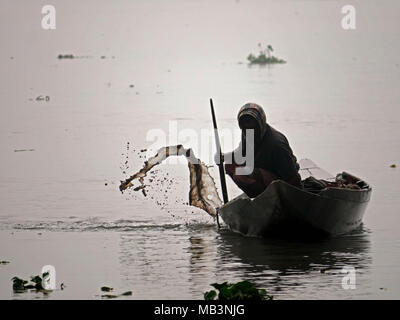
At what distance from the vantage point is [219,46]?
72125 millimetres

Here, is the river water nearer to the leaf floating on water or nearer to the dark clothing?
the leaf floating on water

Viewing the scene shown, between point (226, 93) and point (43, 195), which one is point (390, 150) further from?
point (226, 93)

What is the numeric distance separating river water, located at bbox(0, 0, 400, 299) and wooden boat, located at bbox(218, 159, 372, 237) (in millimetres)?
188

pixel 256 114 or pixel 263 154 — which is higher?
pixel 256 114

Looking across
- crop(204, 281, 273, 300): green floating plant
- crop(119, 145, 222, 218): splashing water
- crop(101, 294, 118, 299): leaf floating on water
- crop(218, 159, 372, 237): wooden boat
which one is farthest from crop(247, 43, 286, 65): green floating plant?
crop(204, 281, 273, 300): green floating plant

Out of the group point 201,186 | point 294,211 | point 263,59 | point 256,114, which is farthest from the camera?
point 263,59

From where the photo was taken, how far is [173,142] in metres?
24.6

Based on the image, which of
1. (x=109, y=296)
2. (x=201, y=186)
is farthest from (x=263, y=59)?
(x=109, y=296)

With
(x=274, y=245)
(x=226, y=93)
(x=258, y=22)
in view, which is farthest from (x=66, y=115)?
(x=258, y=22)

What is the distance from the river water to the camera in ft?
43.3

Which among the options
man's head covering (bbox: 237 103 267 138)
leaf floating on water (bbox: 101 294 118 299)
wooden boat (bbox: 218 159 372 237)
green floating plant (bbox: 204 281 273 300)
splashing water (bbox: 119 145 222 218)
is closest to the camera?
green floating plant (bbox: 204 281 273 300)

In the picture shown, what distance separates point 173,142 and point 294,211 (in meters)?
10.9

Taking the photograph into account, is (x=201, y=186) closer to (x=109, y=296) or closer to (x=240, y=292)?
(x=109, y=296)

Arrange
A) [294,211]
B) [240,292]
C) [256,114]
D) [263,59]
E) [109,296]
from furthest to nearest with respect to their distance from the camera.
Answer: [263,59]
[256,114]
[294,211]
[109,296]
[240,292]
